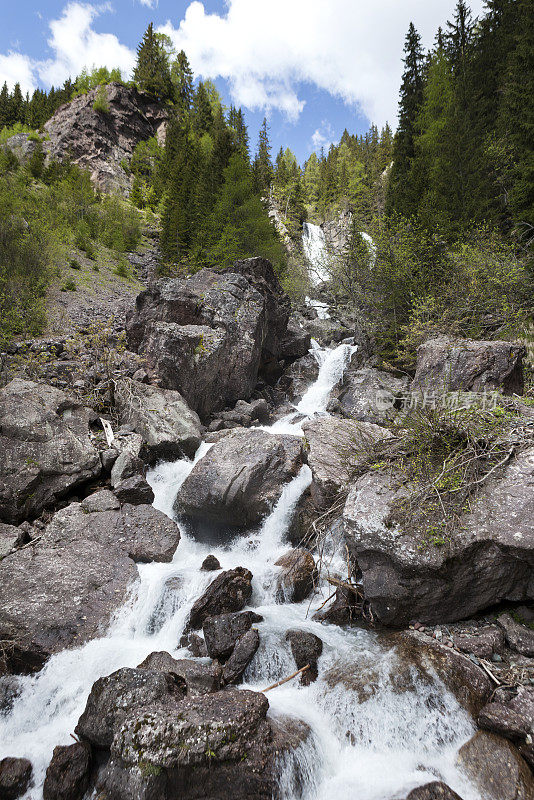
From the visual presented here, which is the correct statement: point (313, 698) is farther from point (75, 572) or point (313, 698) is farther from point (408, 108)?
point (408, 108)

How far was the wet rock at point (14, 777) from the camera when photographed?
3875mm

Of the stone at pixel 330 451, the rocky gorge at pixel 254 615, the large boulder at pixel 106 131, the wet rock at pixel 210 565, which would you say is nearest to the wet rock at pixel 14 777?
the rocky gorge at pixel 254 615

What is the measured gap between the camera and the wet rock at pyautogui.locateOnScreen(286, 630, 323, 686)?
4.83 metres

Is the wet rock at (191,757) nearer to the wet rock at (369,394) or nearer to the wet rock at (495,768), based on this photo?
the wet rock at (495,768)

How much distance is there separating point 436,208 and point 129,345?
54.7 ft

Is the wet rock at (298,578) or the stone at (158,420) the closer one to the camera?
the wet rock at (298,578)

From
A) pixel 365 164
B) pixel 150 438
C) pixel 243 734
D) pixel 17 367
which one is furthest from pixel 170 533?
pixel 365 164

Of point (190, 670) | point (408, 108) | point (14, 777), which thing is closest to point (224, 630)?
point (190, 670)

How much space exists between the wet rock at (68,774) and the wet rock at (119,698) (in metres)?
0.16

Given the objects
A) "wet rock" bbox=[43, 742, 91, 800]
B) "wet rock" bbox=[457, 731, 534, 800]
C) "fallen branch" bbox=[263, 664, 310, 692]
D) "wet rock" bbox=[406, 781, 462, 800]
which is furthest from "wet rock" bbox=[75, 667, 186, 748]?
"wet rock" bbox=[457, 731, 534, 800]

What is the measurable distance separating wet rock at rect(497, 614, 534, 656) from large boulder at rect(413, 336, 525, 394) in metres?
5.29

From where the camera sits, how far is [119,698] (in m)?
4.19

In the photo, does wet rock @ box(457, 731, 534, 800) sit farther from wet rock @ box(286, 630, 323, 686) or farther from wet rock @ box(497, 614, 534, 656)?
wet rock @ box(286, 630, 323, 686)

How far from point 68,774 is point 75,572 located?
10.7 feet
